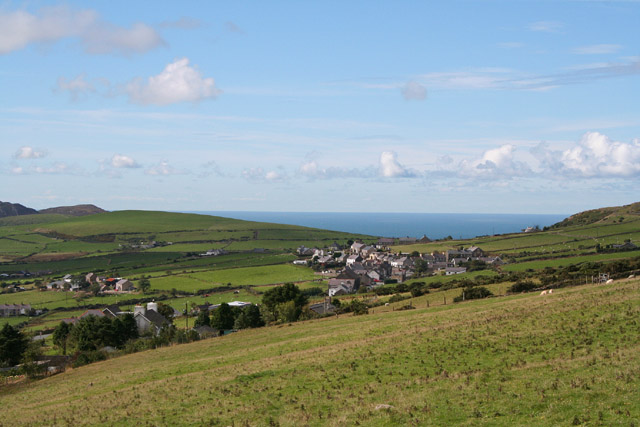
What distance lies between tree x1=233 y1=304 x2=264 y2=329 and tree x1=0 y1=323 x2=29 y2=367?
21338 millimetres

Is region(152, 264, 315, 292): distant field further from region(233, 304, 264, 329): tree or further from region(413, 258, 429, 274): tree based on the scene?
region(233, 304, 264, 329): tree

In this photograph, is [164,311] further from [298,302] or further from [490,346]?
[490,346]

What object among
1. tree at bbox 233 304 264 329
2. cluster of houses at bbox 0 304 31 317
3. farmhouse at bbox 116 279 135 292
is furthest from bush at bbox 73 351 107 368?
farmhouse at bbox 116 279 135 292

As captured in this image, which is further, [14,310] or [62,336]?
[14,310]

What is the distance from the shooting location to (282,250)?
17838cm

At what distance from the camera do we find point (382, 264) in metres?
133

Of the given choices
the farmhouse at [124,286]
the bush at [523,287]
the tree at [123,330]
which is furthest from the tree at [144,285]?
the bush at [523,287]

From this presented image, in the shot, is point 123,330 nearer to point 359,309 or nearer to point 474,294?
point 359,309

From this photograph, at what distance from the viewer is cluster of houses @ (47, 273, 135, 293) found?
11244 cm

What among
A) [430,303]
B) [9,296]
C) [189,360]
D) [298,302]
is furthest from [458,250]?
[189,360]

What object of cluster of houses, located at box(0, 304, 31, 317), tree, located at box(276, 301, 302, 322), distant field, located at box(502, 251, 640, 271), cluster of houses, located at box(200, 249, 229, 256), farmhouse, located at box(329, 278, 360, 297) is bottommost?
cluster of houses, located at box(0, 304, 31, 317)

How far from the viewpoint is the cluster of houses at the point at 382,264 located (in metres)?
110

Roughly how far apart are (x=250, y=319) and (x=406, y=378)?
41.5 metres

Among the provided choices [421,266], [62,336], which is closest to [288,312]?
[62,336]
